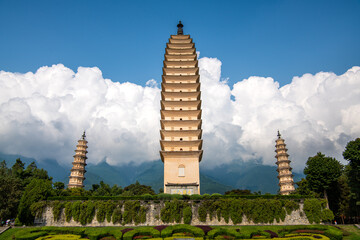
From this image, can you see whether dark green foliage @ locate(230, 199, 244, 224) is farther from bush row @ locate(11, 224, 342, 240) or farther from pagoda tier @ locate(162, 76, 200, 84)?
pagoda tier @ locate(162, 76, 200, 84)

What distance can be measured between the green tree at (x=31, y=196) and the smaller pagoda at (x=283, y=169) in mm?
41115

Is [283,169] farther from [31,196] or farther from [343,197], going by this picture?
[31,196]

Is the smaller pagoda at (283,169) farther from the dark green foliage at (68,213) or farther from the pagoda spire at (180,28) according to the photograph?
the dark green foliage at (68,213)

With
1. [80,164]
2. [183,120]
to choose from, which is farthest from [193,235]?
[80,164]

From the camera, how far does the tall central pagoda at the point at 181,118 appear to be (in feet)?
112

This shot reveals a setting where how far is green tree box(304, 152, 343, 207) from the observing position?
2964 centimetres

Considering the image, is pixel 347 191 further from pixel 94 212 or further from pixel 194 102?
pixel 94 212

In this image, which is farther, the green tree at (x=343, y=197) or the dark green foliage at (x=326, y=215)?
the green tree at (x=343, y=197)

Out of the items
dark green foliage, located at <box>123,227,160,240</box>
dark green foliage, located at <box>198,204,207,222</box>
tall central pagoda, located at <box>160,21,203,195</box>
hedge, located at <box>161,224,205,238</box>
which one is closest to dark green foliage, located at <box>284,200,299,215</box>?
dark green foliage, located at <box>198,204,207,222</box>

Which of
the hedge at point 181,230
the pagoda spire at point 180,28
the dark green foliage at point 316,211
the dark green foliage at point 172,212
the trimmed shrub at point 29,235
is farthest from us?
the pagoda spire at point 180,28

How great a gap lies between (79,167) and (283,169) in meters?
41.3

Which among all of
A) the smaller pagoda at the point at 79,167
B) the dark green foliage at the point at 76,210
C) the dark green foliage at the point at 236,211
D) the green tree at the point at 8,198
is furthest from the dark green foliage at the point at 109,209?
the smaller pagoda at the point at 79,167

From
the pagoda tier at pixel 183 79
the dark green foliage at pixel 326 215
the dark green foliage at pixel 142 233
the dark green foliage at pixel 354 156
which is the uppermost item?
the pagoda tier at pixel 183 79

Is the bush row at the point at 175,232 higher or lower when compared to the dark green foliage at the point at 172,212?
lower
